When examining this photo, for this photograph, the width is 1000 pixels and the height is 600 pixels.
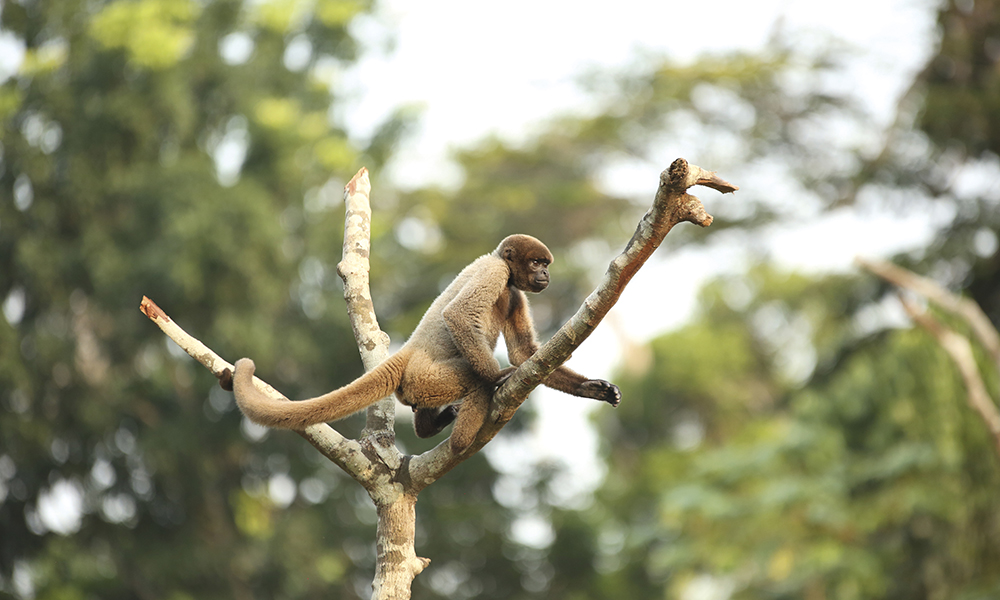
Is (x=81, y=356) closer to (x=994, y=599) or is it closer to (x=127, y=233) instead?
(x=127, y=233)

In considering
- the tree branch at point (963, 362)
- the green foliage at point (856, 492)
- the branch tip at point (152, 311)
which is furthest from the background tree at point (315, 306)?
the branch tip at point (152, 311)

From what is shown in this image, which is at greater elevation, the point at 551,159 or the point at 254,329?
the point at 551,159

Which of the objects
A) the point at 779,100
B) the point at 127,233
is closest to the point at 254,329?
the point at 127,233

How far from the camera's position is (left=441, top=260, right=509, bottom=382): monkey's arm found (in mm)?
5754

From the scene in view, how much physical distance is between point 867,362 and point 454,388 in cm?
1303

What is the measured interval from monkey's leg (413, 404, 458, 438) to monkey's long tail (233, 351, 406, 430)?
0.64 metres

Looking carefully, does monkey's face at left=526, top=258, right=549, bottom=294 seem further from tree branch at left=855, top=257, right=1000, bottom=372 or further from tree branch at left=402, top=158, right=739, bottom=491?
tree branch at left=855, top=257, right=1000, bottom=372

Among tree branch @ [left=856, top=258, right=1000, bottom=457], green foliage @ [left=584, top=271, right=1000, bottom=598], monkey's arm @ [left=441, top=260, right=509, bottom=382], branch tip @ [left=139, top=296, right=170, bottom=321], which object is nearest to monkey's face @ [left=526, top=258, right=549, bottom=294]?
monkey's arm @ [left=441, top=260, right=509, bottom=382]

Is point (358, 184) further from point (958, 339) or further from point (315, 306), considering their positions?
point (315, 306)

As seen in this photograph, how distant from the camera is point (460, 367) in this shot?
596 centimetres

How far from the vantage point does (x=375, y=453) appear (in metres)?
5.53

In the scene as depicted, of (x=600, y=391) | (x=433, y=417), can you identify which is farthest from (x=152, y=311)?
(x=600, y=391)

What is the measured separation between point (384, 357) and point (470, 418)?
859 mm

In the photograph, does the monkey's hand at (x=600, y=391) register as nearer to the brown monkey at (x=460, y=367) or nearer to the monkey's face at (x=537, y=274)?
the brown monkey at (x=460, y=367)
